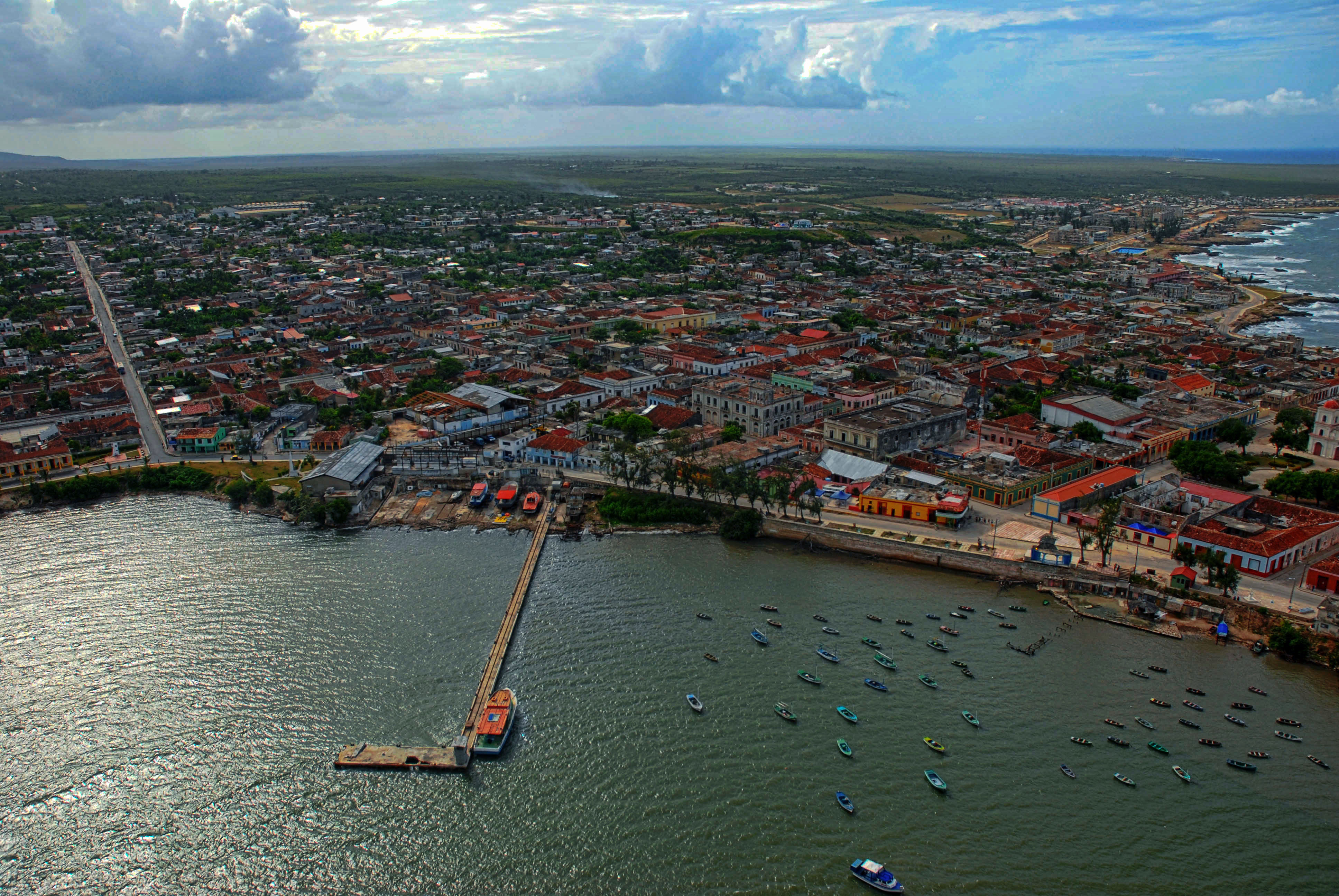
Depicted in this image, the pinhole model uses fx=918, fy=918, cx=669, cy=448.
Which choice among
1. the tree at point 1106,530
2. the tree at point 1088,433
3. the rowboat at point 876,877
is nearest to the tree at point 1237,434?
the tree at point 1088,433

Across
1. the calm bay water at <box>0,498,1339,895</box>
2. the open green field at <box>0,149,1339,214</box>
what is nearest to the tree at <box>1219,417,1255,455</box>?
the calm bay water at <box>0,498,1339,895</box>

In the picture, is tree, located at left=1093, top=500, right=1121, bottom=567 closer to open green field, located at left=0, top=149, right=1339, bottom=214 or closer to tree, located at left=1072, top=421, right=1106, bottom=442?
tree, located at left=1072, top=421, right=1106, bottom=442

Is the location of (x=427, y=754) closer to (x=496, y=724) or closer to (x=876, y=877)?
(x=496, y=724)

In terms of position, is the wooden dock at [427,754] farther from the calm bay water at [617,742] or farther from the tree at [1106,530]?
the tree at [1106,530]

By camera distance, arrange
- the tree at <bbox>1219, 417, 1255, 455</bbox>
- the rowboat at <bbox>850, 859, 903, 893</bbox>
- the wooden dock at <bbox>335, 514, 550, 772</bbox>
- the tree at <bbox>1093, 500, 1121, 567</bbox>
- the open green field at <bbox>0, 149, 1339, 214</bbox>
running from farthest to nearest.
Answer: the open green field at <bbox>0, 149, 1339, 214</bbox>
the tree at <bbox>1219, 417, 1255, 455</bbox>
the tree at <bbox>1093, 500, 1121, 567</bbox>
the wooden dock at <bbox>335, 514, 550, 772</bbox>
the rowboat at <bbox>850, 859, 903, 893</bbox>

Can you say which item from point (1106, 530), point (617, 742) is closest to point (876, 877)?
point (617, 742)

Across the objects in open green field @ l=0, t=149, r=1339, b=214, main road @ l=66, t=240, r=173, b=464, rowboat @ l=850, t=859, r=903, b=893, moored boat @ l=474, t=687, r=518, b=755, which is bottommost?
rowboat @ l=850, t=859, r=903, b=893
